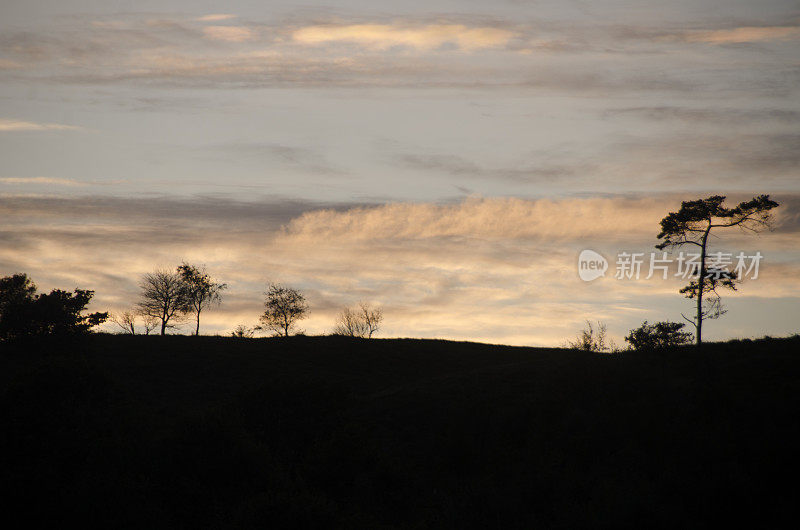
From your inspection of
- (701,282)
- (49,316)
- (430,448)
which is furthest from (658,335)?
(49,316)

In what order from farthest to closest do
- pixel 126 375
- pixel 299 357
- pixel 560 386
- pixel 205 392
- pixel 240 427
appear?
pixel 299 357, pixel 126 375, pixel 205 392, pixel 560 386, pixel 240 427

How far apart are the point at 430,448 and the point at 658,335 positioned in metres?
49.1

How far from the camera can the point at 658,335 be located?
274ft

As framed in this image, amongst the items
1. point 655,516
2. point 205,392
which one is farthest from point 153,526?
point 205,392

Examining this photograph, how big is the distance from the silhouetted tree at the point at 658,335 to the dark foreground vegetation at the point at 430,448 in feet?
82.3

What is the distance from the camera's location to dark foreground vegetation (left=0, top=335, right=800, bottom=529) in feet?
101

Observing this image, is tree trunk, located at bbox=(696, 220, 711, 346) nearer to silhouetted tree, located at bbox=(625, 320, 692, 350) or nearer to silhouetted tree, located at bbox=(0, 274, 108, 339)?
silhouetted tree, located at bbox=(625, 320, 692, 350)

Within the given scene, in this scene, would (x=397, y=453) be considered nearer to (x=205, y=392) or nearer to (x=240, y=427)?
(x=240, y=427)

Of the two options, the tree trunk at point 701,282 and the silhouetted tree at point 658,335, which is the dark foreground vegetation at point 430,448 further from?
the silhouetted tree at point 658,335

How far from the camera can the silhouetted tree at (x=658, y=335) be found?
82.4 m

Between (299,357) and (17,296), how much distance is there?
34.9 meters

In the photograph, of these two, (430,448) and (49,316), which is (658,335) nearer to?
(430,448)

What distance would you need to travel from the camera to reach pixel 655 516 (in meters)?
29.9

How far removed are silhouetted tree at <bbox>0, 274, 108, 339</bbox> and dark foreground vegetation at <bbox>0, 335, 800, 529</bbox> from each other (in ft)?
23.5
